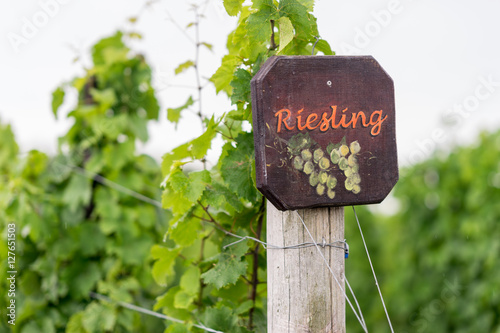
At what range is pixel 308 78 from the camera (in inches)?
46.3

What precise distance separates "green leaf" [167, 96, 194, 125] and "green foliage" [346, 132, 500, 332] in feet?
9.74

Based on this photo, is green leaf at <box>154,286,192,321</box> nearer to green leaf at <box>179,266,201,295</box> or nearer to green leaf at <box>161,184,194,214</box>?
green leaf at <box>179,266,201,295</box>

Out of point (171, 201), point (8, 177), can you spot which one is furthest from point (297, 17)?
point (8, 177)

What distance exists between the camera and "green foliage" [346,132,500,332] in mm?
3908

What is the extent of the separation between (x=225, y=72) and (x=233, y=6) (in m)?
0.20

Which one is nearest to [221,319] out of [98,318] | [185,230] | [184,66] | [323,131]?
[185,230]

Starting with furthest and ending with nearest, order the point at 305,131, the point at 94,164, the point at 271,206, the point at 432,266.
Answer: the point at 432,266 < the point at 94,164 < the point at 271,206 < the point at 305,131

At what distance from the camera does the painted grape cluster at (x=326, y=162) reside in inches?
45.4

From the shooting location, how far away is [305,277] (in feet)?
4.01

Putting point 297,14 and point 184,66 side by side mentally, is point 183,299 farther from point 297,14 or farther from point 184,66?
point 297,14

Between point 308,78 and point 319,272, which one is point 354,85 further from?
point 319,272

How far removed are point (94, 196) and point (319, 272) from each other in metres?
1.72

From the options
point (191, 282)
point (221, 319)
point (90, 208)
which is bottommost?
point (221, 319)

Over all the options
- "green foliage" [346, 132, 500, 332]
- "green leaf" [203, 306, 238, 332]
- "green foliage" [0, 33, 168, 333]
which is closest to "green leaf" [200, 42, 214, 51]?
"green leaf" [203, 306, 238, 332]
